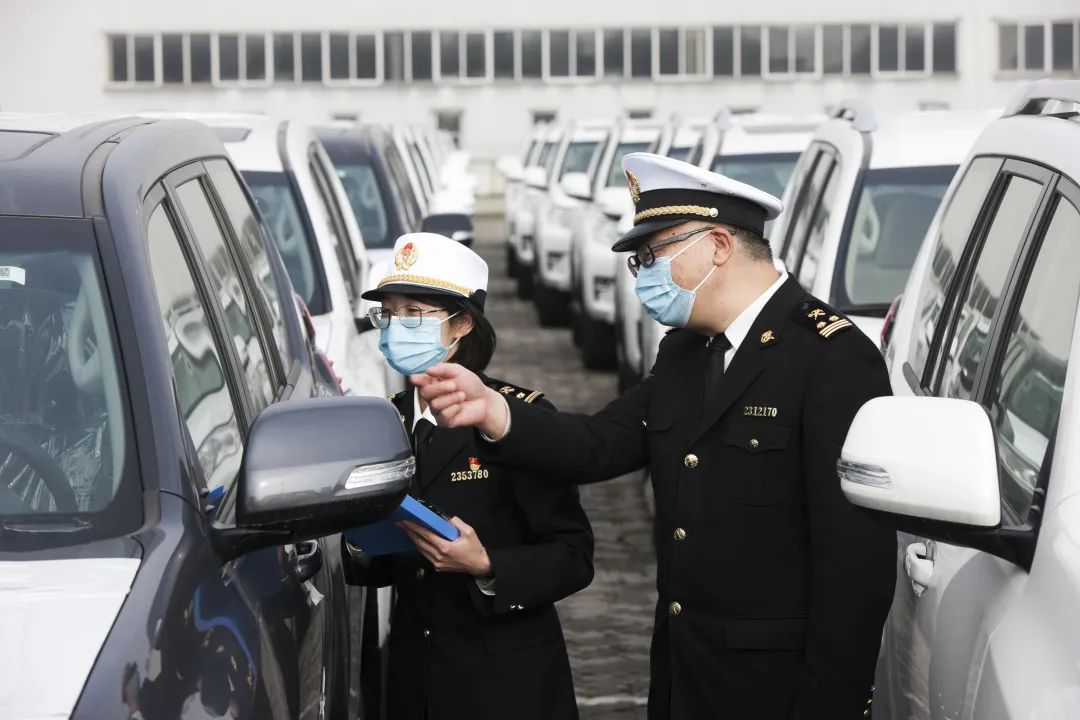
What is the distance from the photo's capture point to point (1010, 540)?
2740 mm

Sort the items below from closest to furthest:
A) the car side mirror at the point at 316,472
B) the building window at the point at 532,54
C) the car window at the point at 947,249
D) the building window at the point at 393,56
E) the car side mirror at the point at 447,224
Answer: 1. the car side mirror at the point at 316,472
2. the car window at the point at 947,249
3. the car side mirror at the point at 447,224
4. the building window at the point at 393,56
5. the building window at the point at 532,54

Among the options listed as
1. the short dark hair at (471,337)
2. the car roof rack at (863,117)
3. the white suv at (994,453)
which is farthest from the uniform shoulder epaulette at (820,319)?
the car roof rack at (863,117)

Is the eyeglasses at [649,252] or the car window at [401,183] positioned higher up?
the eyeglasses at [649,252]

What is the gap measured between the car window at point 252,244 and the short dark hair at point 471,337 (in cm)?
70

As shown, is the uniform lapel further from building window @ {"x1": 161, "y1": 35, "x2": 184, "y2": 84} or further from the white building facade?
building window @ {"x1": 161, "y1": 35, "x2": 184, "y2": 84}

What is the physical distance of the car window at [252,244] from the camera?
445 centimetres

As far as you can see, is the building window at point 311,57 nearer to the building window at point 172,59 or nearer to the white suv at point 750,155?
the building window at point 172,59

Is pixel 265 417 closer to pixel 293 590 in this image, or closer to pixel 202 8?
pixel 293 590

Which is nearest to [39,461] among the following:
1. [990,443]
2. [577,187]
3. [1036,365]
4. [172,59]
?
[990,443]

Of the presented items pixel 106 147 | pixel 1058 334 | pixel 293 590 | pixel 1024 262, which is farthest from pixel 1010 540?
pixel 106 147

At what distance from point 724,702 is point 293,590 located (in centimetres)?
78

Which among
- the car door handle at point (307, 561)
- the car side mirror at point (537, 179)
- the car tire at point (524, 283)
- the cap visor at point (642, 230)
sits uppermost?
the cap visor at point (642, 230)

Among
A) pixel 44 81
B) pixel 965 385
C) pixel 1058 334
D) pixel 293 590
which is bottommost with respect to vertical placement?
pixel 44 81

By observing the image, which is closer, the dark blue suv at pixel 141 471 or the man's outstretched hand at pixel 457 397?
the dark blue suv at pixel 141 471
